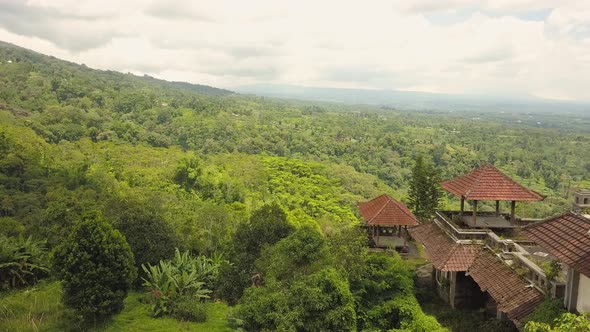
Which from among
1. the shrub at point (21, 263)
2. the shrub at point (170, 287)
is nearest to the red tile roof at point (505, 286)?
the shrub at point (170, 287)

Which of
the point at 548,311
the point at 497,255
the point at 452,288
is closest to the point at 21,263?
the point at 452,288

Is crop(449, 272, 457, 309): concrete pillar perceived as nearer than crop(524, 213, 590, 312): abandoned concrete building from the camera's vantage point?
No

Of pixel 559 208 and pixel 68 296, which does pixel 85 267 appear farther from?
pixel 559 208

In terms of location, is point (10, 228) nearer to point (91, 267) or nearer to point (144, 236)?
point (144, 236)

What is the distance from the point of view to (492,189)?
15.9m

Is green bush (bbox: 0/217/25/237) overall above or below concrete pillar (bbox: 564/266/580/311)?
below

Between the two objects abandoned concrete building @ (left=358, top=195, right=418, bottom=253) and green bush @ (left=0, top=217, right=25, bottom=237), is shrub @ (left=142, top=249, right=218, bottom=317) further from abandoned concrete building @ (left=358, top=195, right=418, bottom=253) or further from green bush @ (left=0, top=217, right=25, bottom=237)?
green bush @ (left=0, top=217, right=25, bottom=237)

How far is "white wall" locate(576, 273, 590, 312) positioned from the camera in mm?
10070

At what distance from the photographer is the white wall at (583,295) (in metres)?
10.1

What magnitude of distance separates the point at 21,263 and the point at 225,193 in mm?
29038

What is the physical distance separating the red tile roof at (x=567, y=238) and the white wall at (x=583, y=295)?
2.06 ft

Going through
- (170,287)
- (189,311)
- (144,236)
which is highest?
(144,236)

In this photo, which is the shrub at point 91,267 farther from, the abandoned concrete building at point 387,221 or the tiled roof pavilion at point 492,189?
the tiled roof pavilion at point 492,189

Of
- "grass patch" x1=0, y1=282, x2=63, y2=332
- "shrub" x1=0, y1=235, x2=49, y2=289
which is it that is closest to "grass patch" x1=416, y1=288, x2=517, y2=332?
"grass patch" x1=0, y1=282, x2=63, y2=332
